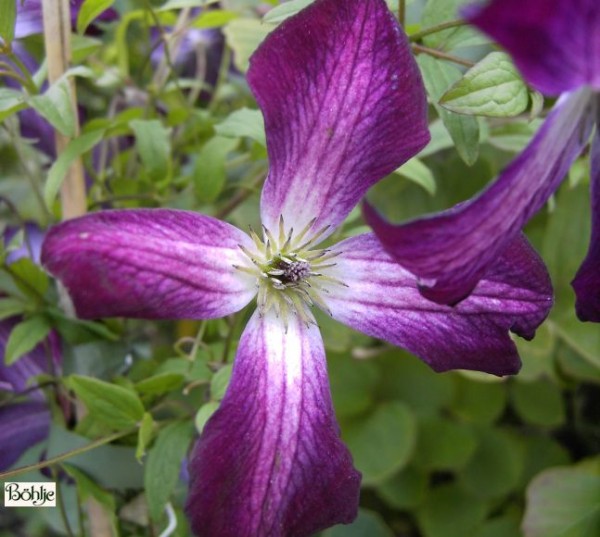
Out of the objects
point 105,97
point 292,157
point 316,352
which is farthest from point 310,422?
point 105,97

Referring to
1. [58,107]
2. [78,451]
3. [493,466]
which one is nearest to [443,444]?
[493,466]

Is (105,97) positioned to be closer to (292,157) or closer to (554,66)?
(292,157)

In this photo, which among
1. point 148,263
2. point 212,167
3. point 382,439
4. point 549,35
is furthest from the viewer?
point 382,439

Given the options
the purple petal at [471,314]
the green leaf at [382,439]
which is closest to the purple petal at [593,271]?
the purple petal at [471,314]

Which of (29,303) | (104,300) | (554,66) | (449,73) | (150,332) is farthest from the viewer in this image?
(150,332)

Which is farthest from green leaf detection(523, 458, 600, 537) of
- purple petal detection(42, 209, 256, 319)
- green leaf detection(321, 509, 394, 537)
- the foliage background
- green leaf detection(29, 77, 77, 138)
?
green leaf detection(29, 77, 77, 138)

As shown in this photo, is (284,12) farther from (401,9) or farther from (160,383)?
(160,383)

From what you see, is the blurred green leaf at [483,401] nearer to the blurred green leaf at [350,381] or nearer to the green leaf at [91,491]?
the blurred green leaf at [350,381]

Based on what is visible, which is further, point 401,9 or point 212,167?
point 212,167
